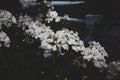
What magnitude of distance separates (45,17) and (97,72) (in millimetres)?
835

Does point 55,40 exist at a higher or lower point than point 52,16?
lower

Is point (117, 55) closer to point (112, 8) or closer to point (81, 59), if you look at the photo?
point (112, 8)

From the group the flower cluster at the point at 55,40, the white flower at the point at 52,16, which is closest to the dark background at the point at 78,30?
the flower cluster at the point at 55,40

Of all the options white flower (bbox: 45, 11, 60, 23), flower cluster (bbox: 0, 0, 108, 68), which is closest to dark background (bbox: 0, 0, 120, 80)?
flower cluster (bbox: 0, 0, 108, 68)

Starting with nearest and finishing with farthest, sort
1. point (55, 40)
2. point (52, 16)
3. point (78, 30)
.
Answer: point (55, 40) → point (52, 16) → point (78, 30)

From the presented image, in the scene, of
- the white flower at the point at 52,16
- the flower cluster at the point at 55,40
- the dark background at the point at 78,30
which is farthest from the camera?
the white flower at the point at 52,16

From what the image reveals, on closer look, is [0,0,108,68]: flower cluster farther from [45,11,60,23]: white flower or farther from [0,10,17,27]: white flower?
[45,11,60,23]: white flower

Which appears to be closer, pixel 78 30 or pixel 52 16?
pixel 52 16

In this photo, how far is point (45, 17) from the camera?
4.20 m

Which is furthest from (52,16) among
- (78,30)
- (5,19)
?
(78,30)

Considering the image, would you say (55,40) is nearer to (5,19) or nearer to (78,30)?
(5,19)

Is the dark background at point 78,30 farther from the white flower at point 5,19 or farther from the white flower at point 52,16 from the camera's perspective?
the white flower at point 52,16

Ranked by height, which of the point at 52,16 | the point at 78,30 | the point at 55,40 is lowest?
the point at 78,30

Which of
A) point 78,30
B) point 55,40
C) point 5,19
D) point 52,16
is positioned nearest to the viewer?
A: point 55,40
